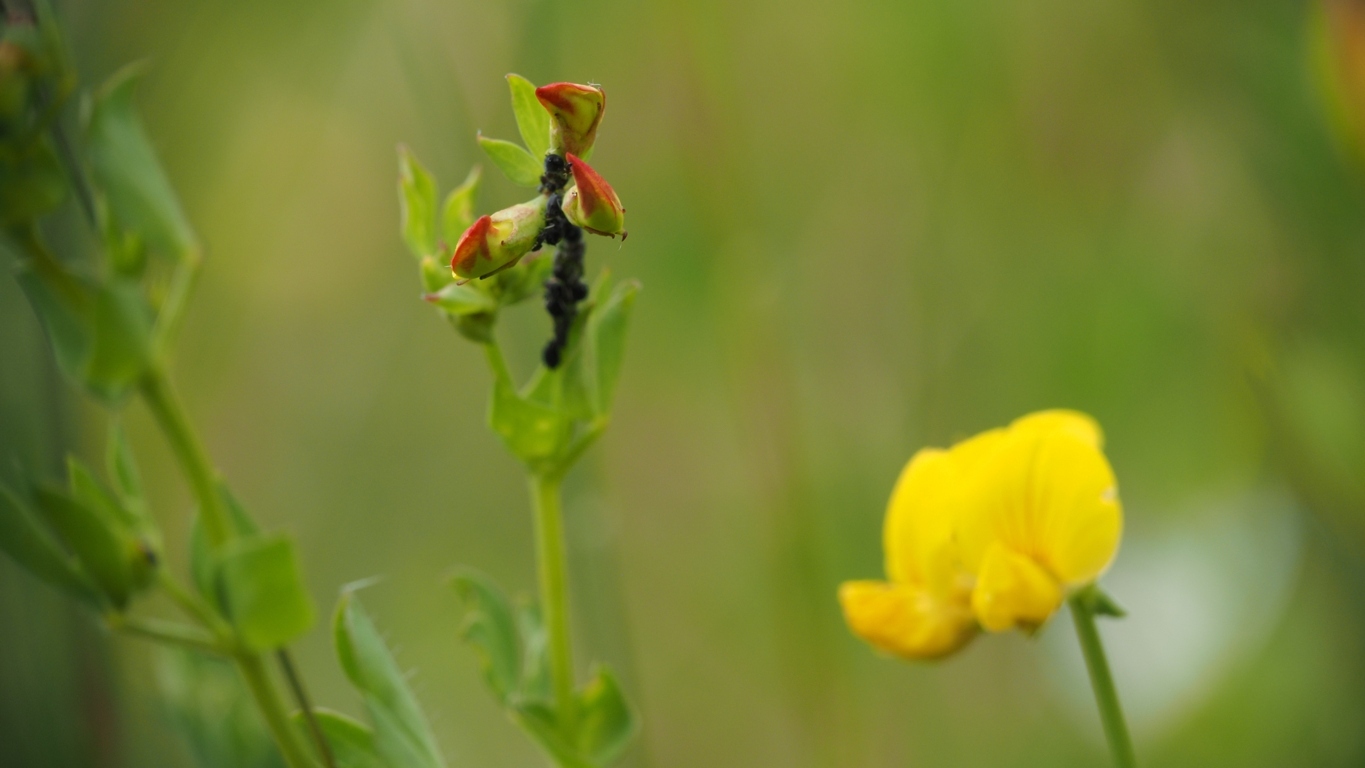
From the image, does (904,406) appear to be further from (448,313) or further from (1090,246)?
(448,313)

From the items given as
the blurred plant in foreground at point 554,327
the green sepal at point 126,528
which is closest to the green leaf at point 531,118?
the blurred plant in foreground at point 554,327

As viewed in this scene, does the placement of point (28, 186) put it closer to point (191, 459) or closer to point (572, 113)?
point (191, 459)

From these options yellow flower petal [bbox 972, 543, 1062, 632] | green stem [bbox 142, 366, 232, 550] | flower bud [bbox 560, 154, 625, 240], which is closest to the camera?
flower bud [bbox 560, 154, 625, 240]

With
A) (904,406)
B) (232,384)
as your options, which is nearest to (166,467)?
(232,384)

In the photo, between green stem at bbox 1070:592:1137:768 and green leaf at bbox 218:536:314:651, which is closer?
green leaf at bbox 218:536:314:651

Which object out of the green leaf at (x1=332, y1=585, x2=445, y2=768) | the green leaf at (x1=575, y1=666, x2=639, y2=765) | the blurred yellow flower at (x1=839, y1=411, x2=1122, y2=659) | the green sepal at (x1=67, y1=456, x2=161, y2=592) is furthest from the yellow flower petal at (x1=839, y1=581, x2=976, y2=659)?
the green sepal at (x1=67, y1=456, x2=161, y2=592)

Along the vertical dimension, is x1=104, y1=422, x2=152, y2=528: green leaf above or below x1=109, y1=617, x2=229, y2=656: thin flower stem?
above

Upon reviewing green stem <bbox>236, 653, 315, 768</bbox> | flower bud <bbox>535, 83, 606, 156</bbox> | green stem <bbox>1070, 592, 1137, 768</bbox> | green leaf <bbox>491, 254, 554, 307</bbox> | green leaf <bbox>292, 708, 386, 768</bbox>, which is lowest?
green stem <bbox>1070, 592, 1137, 768</bbox>

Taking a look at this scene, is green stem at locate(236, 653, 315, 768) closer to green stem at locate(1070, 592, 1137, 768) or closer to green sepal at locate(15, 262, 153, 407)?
green sepal at locate(15, 262, 153, 407)
